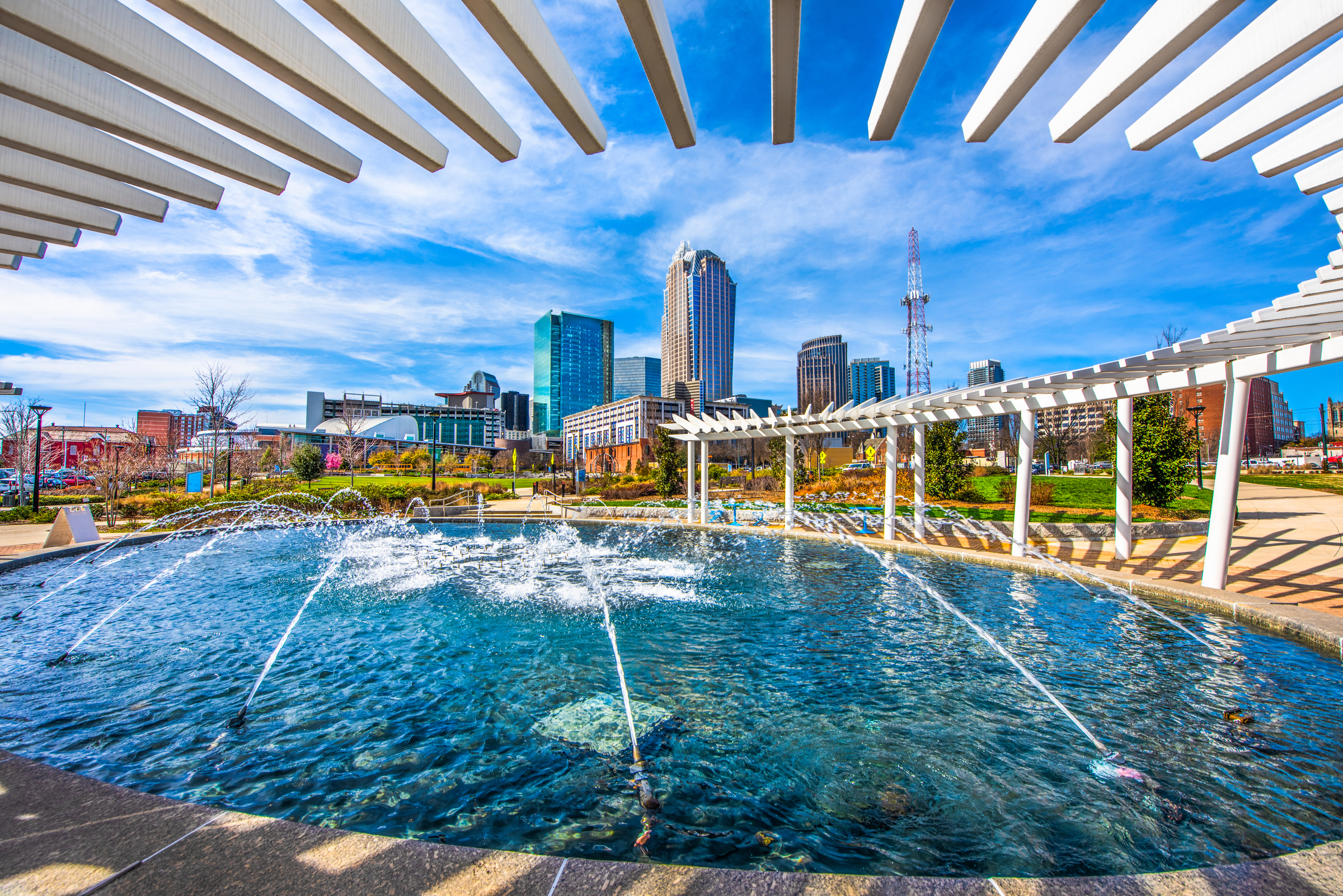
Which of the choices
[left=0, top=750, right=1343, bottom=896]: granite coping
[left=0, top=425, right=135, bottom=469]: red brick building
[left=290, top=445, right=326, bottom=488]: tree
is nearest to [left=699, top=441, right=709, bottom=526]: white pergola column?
[left=0, top=750, right=1343, bottom=896]: granite coping

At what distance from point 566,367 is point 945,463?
6794 inches

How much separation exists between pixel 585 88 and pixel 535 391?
193836 millimetres

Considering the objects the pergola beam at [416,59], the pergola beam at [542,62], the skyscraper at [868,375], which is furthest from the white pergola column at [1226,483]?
the skyscraper at [868,375]

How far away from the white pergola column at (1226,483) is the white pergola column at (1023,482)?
317 cm

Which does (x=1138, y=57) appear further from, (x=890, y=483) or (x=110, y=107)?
(x=890, y=483)

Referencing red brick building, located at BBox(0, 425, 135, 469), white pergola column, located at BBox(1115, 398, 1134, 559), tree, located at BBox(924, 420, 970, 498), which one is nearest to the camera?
white pergola column, located at BBox(1115, 398, 1134, 559)

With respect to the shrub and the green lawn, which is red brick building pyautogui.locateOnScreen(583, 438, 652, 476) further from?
the green lawn

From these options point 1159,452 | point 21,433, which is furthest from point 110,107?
point 21,433

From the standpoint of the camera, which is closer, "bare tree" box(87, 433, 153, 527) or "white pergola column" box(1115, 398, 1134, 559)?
"white pergola column" box(1115, 398, 1134, 559)

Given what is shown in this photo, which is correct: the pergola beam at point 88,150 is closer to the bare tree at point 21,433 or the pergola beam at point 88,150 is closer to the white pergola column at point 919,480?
the white pergola column at point 919,480

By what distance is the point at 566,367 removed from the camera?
603 feet

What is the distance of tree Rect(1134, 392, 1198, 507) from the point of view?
615 inches

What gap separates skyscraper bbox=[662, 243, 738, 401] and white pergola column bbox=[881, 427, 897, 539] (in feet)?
551

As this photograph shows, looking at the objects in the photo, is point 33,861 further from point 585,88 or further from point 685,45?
point 685,45
